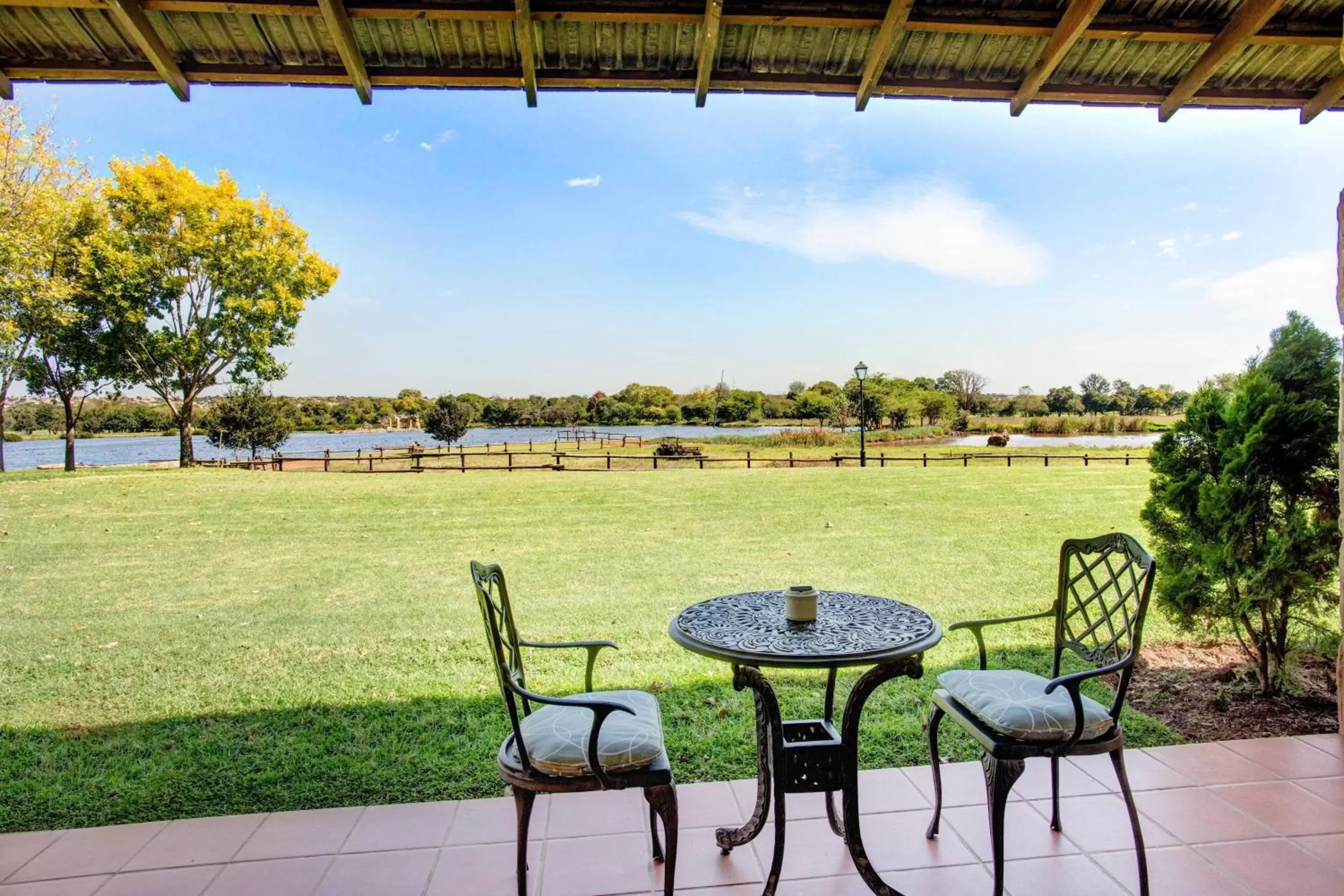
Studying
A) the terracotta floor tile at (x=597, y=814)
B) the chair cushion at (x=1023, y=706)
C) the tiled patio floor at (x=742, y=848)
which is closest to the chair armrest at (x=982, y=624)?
the chair cushion at (x=1023, y=706)

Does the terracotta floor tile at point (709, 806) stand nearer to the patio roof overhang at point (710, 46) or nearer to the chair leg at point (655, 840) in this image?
the chair leg at point (655, 840)

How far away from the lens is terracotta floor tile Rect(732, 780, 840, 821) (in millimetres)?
2039

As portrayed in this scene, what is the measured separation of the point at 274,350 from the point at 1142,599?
1755 cm

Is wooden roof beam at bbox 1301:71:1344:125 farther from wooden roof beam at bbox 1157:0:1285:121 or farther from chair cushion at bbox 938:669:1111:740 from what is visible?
chair cushion at bbox 938:669:1111:740

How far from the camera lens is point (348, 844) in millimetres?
1914

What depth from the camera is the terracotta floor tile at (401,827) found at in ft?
6.26

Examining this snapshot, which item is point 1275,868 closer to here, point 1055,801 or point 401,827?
point 1055,801

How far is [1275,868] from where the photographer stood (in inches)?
68.2

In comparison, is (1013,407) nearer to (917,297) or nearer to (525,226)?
(917,297)

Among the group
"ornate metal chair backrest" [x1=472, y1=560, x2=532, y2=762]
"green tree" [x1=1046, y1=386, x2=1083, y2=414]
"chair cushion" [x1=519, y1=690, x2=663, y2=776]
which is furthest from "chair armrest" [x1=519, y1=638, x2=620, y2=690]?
"green tree" [x1=1046, y1=386, x2=1083, y2=414]

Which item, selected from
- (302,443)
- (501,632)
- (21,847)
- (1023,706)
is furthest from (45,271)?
(1023,706)

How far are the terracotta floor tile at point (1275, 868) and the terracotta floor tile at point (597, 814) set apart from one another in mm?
1540

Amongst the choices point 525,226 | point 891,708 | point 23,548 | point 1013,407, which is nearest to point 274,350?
point 525,226

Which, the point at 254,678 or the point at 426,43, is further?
the point at 254,678
